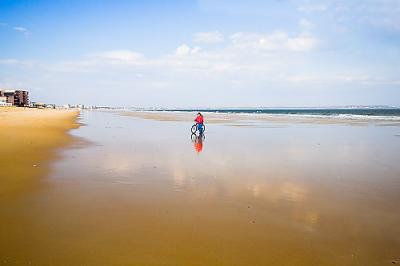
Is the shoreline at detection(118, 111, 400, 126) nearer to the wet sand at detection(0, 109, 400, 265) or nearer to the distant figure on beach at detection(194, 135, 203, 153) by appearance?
the distant figure on beach at detection(194, 135, 203, 153)

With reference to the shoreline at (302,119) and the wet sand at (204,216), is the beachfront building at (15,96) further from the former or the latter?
the wet sand at (204,216)

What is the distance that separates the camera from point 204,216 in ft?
20.0

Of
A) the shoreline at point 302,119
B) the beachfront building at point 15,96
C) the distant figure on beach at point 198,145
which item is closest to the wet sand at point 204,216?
the distant figure on beach at point 198,145

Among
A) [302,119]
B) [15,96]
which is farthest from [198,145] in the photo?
[15,96]

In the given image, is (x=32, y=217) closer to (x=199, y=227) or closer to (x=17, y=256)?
(x=17, y=256)

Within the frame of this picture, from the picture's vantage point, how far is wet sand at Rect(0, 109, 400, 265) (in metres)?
4.55

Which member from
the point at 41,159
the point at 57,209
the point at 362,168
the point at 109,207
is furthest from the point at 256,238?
the point at 41,159

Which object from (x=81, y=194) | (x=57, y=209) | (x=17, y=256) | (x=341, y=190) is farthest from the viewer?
(x=341, y=190)

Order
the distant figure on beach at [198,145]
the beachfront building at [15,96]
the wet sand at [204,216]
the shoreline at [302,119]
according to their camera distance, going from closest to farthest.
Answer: the wet sand at [204,216] → the distant figure on beach at [198,145] → the shoreline at [302,119] → the beachfront building at [15,96]

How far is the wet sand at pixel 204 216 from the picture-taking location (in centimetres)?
455

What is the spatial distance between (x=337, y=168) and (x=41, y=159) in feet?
35.3

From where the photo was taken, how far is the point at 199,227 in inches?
219

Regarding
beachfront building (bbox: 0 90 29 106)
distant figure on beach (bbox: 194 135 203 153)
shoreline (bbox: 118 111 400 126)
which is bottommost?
distant figure on beach (bbox: 194 135 203 153)

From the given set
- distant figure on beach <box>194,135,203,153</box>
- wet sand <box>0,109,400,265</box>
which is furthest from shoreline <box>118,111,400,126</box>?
wet sand <box>0,109,400,265</box>
